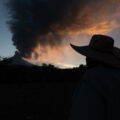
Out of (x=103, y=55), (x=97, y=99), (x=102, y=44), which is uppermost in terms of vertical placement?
(x=102, y=44)

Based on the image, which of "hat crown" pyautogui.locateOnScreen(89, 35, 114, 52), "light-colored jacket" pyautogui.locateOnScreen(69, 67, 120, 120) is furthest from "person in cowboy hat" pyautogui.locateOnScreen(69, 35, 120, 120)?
"hat crown" pyautogui.locateOnScreen(89, 35, 114, 52)

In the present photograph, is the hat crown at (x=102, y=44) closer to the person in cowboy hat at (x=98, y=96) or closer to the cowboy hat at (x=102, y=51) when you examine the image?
the cowboy hat at (x=102, y=51)

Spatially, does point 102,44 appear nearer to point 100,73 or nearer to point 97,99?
point 100,73

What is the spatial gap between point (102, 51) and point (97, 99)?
56 centimetres

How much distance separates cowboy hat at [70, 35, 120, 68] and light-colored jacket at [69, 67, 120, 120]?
0.64 ft

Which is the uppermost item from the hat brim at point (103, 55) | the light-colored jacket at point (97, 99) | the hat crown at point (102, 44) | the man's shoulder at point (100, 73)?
the hat crown at point (102, 44)

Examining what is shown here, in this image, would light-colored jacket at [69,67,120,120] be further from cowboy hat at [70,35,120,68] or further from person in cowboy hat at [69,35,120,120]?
cowboy hat at [70,35,120,68]

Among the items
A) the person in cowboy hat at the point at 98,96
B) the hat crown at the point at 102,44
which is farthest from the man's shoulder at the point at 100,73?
the hat crown at the point at 102,44

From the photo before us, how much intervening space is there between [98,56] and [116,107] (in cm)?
45

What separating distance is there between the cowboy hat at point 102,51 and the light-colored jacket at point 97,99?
0.20 meters

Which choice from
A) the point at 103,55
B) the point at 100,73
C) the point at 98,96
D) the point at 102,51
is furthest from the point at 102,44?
the point at 98,96

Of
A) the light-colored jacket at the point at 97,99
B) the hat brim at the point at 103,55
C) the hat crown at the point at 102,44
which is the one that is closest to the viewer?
the light-colored jacket at the point at 97,99

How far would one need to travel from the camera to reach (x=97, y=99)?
1725 mm

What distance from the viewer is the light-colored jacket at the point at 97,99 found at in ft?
5.65
